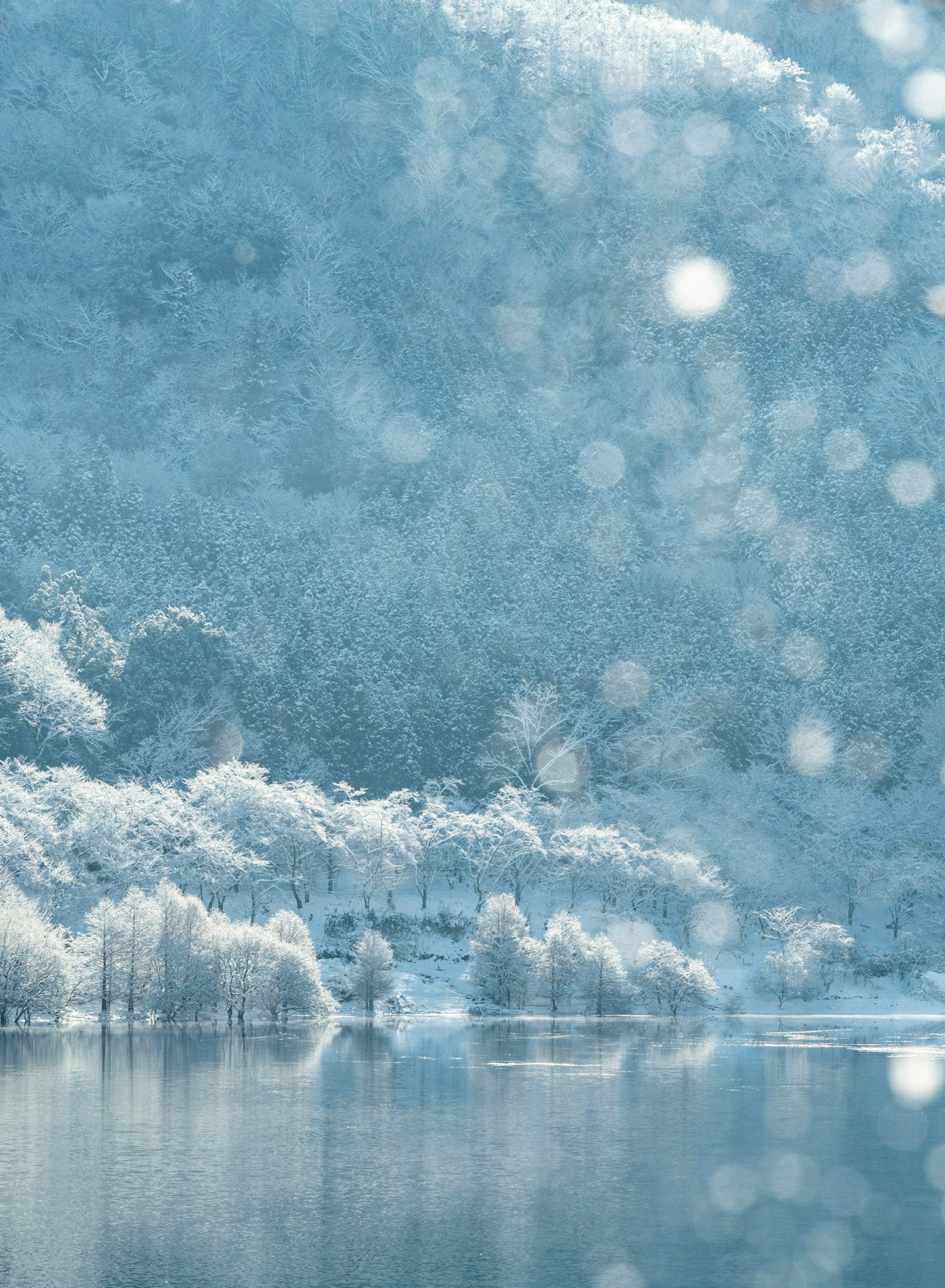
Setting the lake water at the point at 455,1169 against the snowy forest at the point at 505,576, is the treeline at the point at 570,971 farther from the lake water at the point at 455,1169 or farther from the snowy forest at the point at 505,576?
the lake water at the point at 455,1169

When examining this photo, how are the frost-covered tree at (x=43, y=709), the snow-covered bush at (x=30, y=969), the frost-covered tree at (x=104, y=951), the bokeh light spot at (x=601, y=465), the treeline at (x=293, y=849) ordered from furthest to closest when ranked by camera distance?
the bokeh light spot at (x=601, y=465)
the frost-covered tree at (x=43, y=709)
the treeline at (x=293, y=849)
the frost-covered tree at (x=104, y=951)
the snow-covered bush at (x=30, y=969)

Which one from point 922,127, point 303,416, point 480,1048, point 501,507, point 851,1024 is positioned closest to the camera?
point 480,1048

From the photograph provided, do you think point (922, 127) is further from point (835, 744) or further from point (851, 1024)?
point (851, 1024)

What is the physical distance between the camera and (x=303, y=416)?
594 feet

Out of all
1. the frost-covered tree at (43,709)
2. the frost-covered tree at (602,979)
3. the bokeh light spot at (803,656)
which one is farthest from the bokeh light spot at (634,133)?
the frost-covered tree at (602,979)

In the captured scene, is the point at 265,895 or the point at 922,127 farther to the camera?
the point at 922,127

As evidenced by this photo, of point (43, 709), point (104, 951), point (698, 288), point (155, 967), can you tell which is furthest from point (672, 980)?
point (698, 288)

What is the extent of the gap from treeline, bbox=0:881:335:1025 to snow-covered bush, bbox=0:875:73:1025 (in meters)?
A: 0.06

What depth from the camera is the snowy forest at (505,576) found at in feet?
327

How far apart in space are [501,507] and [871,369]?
44.0m

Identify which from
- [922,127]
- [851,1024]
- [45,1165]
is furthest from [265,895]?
[922,127]

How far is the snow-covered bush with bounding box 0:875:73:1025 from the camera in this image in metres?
77.8

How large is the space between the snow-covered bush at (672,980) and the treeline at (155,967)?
→ 20.7m

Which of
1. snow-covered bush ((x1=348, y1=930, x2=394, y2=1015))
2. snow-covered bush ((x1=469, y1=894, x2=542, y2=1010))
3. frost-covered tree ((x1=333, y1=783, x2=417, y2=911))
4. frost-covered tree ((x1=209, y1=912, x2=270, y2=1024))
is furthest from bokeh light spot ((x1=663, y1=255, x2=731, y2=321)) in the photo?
frost-covered tree ((x1=209, y1=912, x2=270, y2=1024))
